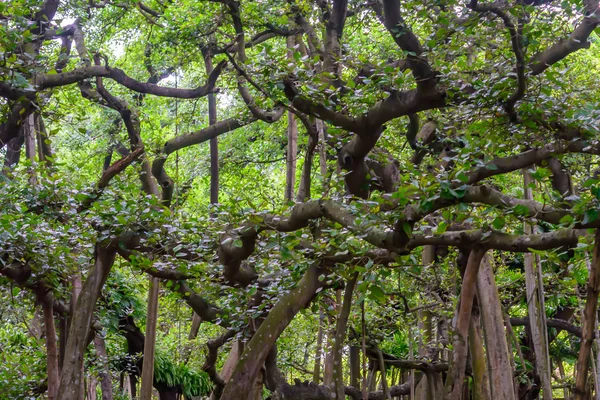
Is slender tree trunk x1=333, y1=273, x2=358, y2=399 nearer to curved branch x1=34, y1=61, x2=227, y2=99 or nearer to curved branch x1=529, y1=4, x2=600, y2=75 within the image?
curved branch x1=529, y1=4, x2=600, y2=75

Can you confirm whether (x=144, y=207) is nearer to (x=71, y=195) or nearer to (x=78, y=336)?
(x=71, y=195)

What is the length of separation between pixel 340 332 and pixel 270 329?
0.60m

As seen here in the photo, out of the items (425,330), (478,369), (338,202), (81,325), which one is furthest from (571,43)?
(81,325)

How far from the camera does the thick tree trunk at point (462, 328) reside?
4438 mm

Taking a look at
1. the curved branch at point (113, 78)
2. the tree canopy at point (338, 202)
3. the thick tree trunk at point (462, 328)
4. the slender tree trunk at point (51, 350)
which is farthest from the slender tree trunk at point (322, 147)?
the slender tree trunk at point (51, 350)

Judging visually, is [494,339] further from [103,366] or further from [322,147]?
[103,366]

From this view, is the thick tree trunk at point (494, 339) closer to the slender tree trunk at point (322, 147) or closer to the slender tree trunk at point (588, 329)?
the slender tree trunk at point (322, 147)

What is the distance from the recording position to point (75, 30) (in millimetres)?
7961

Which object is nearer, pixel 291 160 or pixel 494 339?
pixel 494 339

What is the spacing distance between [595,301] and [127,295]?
902 centimetres

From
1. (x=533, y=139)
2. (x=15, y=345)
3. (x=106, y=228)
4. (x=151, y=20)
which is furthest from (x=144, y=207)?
(x=15, y=345)

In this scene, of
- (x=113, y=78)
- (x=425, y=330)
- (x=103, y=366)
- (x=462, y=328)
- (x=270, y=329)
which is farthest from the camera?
(x=103, y=366)

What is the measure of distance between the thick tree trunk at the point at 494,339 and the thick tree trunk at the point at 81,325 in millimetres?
3441

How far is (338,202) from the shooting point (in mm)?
4277
